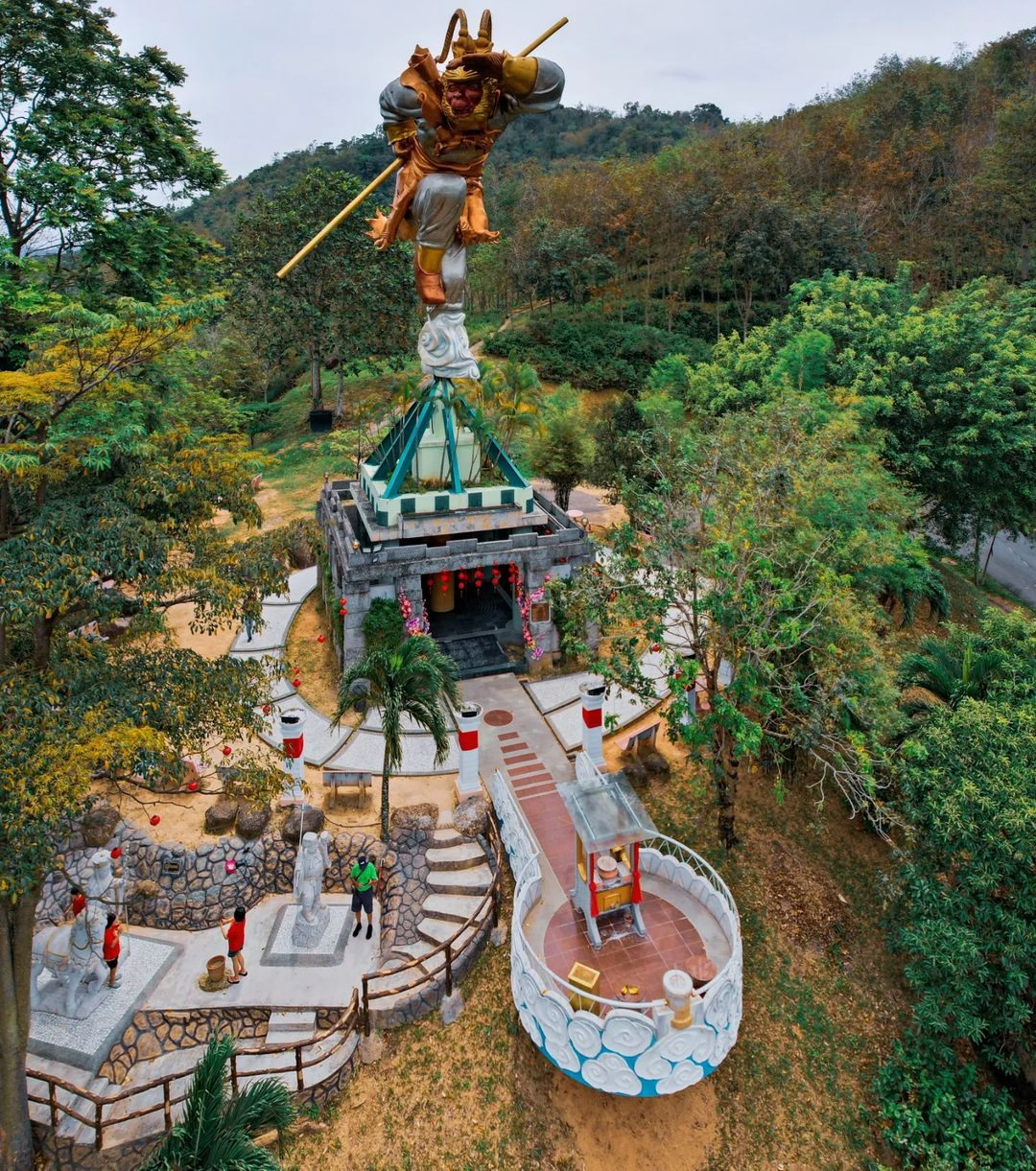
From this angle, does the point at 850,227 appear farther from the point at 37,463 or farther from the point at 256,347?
the point at 37,463

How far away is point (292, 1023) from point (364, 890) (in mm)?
2199

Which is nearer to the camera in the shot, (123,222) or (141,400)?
(141,400)

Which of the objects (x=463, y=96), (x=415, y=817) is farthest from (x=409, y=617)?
(x=463, y=96)

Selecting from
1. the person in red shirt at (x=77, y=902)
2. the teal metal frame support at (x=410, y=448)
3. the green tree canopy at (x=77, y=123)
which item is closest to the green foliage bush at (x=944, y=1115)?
the person in red shirt at (x=77, y=902)

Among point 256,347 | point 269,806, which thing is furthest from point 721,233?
point 269,806

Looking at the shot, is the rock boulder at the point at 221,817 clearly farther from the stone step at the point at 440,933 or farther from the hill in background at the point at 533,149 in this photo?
the hill in background at the point at 533,149

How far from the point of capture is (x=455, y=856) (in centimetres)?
1444

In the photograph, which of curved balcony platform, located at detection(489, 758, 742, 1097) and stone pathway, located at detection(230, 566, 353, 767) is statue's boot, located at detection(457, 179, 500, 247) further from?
curved balcony platform, located at detection(489, 758, 742, 1097)

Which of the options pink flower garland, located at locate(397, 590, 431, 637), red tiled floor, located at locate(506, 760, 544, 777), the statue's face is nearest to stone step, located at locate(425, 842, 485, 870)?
red tiled floor, located at locate(506, 760, 544, 777)

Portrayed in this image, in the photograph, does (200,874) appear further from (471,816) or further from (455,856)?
(471,816)

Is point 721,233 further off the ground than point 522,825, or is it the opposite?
point 721,233

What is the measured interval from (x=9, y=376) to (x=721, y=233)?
46.8 metres

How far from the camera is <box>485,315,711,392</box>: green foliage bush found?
46.9 metres

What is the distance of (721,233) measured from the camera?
4803 centimetres
